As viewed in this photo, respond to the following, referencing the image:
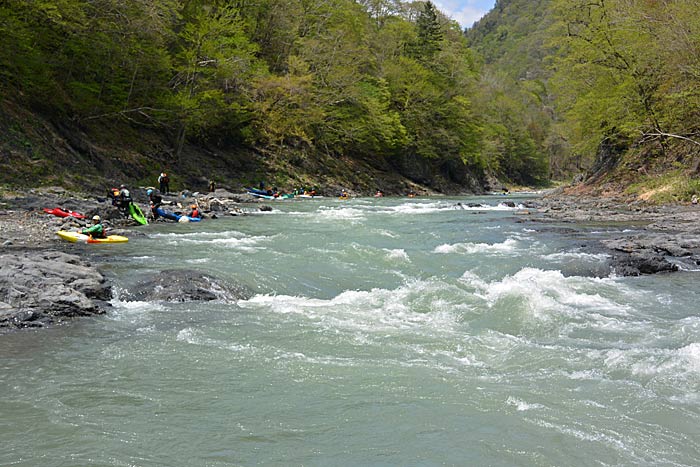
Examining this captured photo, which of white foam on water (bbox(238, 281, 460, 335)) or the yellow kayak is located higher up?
the yellow kayak

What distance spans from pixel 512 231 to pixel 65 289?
12270mm

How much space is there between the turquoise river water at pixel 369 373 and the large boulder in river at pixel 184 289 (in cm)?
26

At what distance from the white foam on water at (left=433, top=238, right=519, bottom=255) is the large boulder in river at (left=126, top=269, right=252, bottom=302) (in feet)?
18.5

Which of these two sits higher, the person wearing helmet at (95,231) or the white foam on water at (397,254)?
the person wearing helmet at (95,231)

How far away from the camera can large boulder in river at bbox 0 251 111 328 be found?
6598mm

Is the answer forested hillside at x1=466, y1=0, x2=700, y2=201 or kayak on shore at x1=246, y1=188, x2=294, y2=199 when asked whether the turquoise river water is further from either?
kayak on shore at x1=246, y1=188, x2=294, y2=199

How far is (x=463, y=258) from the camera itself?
38.6ft

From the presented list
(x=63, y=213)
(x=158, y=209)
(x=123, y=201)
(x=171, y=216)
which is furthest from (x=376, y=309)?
(x=158, y=209)

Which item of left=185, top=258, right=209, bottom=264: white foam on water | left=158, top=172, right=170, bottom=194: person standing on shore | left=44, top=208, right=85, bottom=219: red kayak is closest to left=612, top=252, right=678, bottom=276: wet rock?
left=185, top=258, right=209, bottom=264: white foam on water

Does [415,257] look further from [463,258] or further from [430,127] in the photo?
[430,127]

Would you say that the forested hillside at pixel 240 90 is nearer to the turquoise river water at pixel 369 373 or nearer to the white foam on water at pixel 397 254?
the white foam on water at pixel 397 254

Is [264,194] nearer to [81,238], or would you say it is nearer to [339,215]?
[339,215]

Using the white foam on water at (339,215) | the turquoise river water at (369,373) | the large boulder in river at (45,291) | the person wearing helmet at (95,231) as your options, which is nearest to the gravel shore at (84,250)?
the large boulder in river at (45,291)

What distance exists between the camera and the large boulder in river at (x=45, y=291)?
660cm
